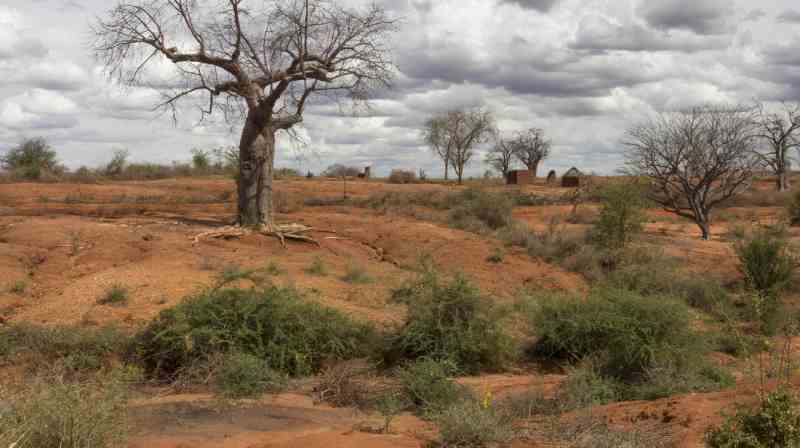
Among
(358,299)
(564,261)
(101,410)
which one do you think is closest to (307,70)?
(358,299)

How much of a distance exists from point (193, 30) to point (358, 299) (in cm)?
704

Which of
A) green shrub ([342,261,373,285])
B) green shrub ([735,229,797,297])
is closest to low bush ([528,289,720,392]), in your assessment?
green shrub ([342,261,373,285])

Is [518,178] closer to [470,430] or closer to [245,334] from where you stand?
[245,334]

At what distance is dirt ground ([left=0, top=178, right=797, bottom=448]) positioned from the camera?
6625 mm

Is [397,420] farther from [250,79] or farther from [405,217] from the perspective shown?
[405,217]

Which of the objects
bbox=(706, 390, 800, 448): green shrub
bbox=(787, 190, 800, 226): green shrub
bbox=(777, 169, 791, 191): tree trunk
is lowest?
bbox=(706, 390, 800, 448): green shrub

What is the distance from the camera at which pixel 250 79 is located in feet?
53.0

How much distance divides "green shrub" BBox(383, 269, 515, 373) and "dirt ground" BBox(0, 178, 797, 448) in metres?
0.42

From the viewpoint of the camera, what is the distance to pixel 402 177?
47.5 m

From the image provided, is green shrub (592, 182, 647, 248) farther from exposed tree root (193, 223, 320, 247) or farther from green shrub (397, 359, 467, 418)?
green shrub (397, 359, 467, 418)

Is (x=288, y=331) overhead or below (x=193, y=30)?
below

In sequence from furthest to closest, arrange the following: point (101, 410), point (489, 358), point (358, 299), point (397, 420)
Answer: point (358, 299) → point (489, 358) → point (397, 420) → point (101, 410)

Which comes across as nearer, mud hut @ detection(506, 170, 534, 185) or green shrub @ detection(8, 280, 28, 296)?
green shrub @ detection(8, 280, 28, 296)

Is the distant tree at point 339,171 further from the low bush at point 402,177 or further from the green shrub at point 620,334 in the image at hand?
the green shrub at point 620,334
